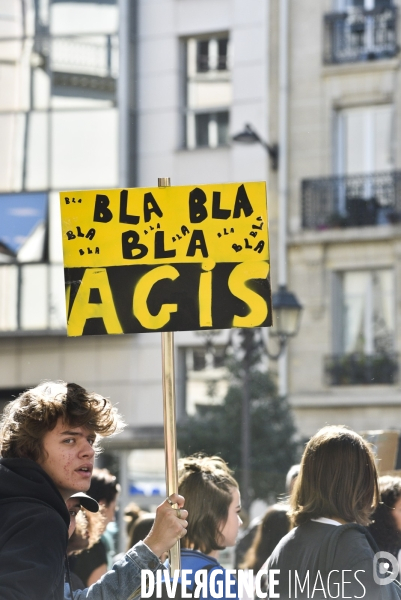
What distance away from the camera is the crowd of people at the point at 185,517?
2346 millimetres

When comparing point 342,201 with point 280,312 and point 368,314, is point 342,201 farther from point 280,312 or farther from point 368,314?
point 280,312

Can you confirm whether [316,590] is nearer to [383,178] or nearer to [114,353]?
[114,353]

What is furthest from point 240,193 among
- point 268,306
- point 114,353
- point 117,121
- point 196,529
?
point 117,121

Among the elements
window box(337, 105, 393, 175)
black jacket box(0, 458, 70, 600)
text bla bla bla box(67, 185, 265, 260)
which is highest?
window box(337, 105, 393, 175)

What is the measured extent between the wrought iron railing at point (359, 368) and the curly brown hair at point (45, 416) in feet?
29.1

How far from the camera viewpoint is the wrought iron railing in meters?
11.5

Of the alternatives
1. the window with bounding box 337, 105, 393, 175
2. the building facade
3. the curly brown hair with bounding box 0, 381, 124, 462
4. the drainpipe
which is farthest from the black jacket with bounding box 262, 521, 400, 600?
the window with bounding box 337, 105, 393, 175

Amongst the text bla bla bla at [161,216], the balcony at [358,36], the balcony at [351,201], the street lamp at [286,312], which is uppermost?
the balcony at [358,36]

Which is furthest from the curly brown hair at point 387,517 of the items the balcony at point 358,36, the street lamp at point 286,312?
the balcony at point 358,36

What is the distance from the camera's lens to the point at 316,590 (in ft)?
9.85

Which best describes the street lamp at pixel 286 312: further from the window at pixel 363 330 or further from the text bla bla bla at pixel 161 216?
the text bla bla bla at pixel 161 216

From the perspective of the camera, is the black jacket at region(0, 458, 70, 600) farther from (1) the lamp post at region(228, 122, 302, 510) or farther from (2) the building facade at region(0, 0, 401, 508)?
(2) the building facade at region(0, 0, 401, 508)

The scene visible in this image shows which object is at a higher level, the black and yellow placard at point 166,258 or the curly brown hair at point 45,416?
the black and yellow placard at point 166,258

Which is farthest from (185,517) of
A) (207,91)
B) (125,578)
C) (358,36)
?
(358,36)
